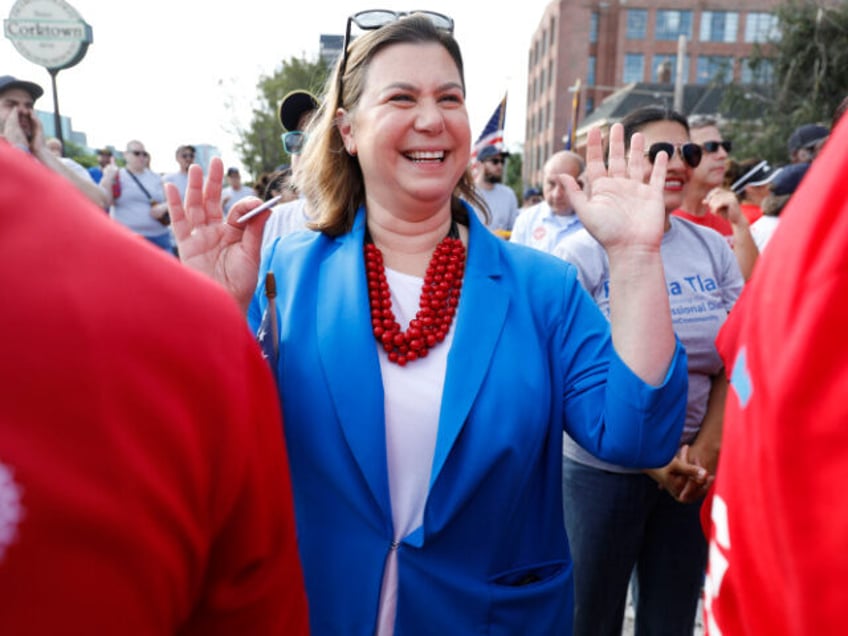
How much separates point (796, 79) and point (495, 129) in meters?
19.0

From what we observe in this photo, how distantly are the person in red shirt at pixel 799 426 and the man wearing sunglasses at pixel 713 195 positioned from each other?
3.01m

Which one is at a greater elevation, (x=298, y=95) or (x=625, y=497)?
(x=298, y=95)

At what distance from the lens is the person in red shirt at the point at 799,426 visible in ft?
1.89

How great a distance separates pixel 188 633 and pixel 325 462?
777mm

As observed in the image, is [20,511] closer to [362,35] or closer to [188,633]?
[188,633]

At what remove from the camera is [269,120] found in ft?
92.0

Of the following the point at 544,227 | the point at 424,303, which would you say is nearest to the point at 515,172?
the point at 544,227

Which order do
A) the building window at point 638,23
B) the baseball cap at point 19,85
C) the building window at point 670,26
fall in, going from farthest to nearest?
the building window at point 670,26 → the building window at point 638,23 → the baseball cap at point 19,85

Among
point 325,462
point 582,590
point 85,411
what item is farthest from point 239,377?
point 582,590

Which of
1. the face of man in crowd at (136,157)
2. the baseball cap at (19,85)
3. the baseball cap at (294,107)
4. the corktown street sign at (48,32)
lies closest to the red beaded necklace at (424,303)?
the baseball cap at (294,107)

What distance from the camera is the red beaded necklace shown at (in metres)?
1.72

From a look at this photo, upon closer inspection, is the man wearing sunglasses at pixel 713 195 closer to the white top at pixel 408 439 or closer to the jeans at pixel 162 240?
the white top at pixel 408 439

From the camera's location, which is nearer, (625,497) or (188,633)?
(188,633)

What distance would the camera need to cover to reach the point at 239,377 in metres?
0.70
